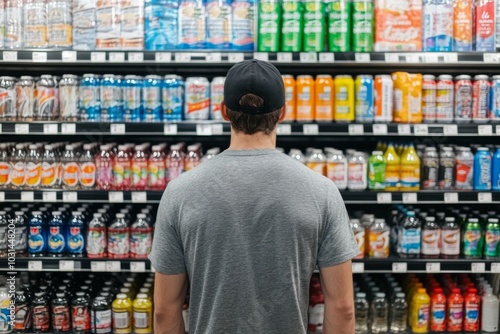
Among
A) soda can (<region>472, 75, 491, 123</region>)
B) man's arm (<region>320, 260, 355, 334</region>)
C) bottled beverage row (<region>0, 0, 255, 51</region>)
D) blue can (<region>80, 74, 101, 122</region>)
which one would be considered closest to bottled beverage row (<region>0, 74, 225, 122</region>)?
blue can (<region>80, 74, 101, 122</region>)

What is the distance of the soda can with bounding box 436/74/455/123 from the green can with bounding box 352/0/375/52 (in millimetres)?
508

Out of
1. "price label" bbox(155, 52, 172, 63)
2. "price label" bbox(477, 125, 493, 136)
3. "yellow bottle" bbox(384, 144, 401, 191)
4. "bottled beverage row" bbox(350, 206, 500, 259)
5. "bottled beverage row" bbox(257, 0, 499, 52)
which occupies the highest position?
"bottled beverage row" bbox(257, 0, 499, 52)

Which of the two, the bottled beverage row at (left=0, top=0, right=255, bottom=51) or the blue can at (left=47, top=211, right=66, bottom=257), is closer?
Result: the bottled beverage row at (left=0, top=0, right=255, bottom=51)

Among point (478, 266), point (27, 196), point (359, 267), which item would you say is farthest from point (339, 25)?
point (27, 196)

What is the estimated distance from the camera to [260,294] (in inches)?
65.6

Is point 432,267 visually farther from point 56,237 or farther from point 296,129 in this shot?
point 56,237

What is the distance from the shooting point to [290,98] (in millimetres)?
3623

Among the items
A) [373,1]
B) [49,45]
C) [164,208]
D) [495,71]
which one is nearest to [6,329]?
[49,45]

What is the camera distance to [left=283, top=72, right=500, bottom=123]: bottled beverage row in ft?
11.8

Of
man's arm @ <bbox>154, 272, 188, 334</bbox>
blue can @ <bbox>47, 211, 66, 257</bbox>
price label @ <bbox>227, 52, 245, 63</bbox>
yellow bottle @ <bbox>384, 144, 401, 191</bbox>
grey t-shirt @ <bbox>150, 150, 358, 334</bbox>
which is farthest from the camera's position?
blue can @ <bbox>47, 211, 66, 257</bbox>

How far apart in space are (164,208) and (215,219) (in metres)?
0.16

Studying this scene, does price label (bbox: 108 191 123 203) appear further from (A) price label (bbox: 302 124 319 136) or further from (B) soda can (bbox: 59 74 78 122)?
(A) price label (bbox: 302 124 319 136)

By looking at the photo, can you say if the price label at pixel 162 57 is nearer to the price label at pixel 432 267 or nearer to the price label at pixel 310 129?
the price label at pixel 310 129

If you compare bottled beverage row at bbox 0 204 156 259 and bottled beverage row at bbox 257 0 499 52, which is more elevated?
bottled beverage row at bbox 257 0 499 52
